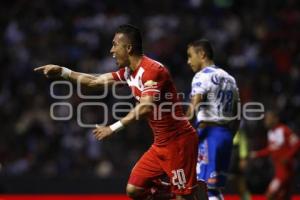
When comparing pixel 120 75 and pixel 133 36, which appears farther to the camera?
pixel 120 75

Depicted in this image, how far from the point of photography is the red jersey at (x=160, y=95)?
7.12 metres

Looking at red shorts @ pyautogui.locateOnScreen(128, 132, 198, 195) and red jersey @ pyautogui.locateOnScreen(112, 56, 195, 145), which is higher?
red jersey @ pyautogui.locateOnScreen(112, 56, 195, 145)

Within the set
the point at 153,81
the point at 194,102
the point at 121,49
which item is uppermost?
the point at 121,49

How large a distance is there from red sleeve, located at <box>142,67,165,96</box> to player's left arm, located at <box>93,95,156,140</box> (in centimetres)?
8

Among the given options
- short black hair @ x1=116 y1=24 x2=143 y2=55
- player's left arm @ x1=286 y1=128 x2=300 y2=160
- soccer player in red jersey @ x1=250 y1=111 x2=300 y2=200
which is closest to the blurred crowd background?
soccer player in red jersey @ x1=250 y1=111 x2=300 y2=200

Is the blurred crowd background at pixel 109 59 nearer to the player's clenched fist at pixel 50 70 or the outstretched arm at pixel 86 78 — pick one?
the outstretched arm at pixel 86 78

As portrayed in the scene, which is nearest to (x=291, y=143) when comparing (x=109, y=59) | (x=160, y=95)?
(x=109, y=59)

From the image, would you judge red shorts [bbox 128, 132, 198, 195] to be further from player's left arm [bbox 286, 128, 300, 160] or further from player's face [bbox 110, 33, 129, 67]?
player's left arm [bbox 286, 128, 300, 160]

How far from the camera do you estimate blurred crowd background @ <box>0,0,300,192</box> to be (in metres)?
14.4

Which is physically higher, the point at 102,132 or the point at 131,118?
the point at 131,118

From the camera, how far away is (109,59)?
15.5 meters

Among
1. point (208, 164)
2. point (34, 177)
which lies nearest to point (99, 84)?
point (208, 164)

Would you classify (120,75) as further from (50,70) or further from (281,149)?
(281,149)

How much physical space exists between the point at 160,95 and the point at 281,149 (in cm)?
646
